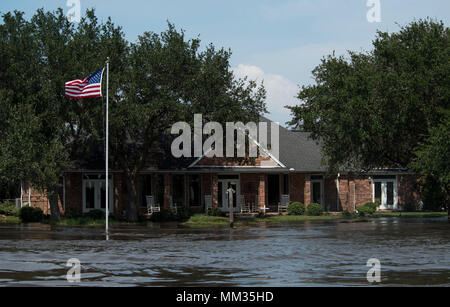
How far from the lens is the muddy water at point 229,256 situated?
14.5m

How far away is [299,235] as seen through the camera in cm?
2825

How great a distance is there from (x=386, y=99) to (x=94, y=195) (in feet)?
66.9

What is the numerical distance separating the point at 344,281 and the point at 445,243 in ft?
36.2

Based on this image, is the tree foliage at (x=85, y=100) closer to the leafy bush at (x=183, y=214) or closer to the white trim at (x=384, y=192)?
the leafy bush at (x=183, y=214)

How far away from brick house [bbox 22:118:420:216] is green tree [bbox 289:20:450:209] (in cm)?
343

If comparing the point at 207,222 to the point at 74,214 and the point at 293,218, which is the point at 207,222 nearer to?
the point at 293,218

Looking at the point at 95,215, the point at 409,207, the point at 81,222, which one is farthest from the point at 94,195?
the point at 409,207

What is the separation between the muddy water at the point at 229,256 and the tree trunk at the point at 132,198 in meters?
9.45

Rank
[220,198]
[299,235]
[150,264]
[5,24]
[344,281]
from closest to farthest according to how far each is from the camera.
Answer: [344,281] < [150,264] < [299,235] < [5,24] < [220,198]

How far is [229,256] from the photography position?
19.7 metres

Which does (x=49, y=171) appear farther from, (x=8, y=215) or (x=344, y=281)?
(x=344, y=281)

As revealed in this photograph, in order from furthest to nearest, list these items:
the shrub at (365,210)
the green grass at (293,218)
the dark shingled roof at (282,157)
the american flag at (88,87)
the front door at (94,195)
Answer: the shrub at (365,210) → the dark shingled roof at (282,157) → the front door at (94,195) → the green grass at (293,218) → the american flag at (88,87)

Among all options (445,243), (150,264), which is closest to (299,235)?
(445,243)

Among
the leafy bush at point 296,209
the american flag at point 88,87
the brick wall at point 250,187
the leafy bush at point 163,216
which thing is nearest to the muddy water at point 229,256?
the american flag at point 88,87
